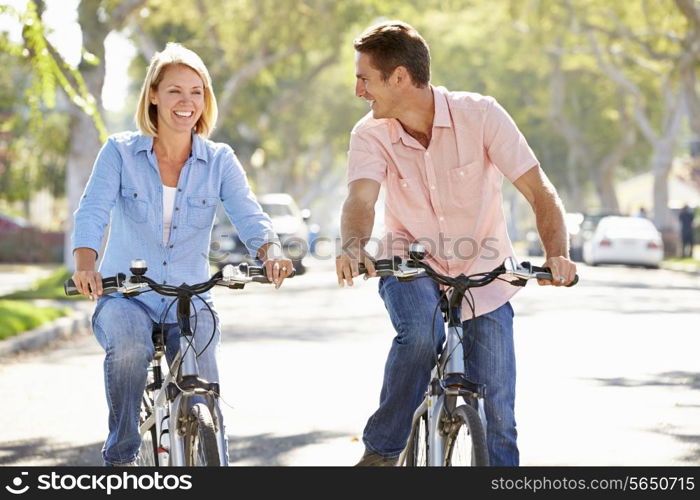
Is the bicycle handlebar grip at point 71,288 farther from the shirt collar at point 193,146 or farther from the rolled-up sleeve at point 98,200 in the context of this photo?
the shirt collar at point 193,146

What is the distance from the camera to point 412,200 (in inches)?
198

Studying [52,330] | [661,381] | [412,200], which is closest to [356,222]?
[412,200]

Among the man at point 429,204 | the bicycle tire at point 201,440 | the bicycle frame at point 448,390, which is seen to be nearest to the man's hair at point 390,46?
the man at point 429,204

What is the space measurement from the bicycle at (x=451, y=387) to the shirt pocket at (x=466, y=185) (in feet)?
1.28

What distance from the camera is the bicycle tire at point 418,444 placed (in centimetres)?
475

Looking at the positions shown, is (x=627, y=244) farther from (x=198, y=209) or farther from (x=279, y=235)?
(x=198, y=209)

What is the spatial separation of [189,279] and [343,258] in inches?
27.8

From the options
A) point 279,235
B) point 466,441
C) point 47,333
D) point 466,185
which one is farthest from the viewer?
point 279,235

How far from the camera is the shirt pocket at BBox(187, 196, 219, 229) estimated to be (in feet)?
16.4

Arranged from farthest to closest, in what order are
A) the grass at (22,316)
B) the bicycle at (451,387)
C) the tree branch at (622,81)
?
the tree branch at (622,81) → the grass at (22,316) → the bicycle at (451,387)

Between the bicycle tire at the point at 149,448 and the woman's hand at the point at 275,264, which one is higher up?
the woman's hand at the point at 275,264

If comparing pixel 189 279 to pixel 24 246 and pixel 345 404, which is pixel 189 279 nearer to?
pixel 345 404

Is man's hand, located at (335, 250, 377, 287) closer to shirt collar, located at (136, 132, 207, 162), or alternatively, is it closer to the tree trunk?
shirt collar, located at (136, 132, 207, 162)

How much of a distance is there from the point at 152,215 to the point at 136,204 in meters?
0.07
